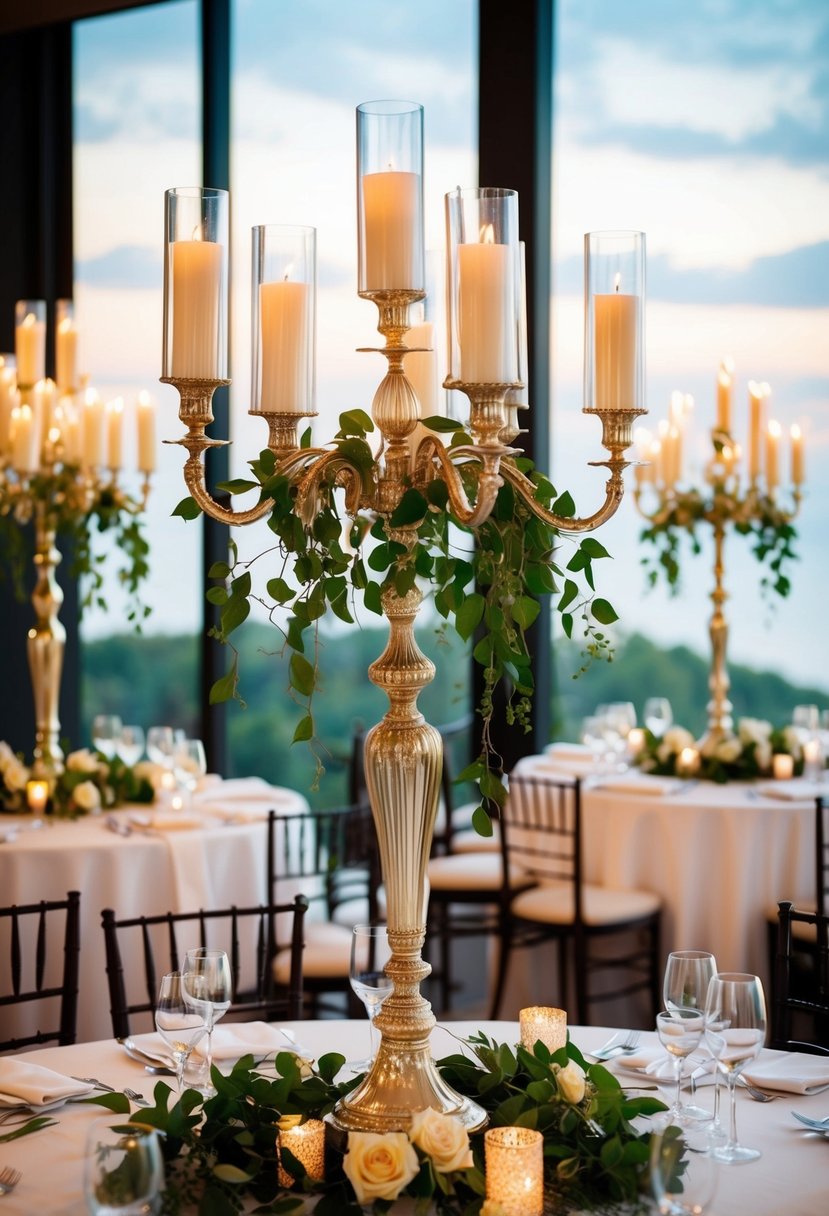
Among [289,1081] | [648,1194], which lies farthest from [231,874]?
[648,1194]

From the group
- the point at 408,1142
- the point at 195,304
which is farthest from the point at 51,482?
the point at 408,1142

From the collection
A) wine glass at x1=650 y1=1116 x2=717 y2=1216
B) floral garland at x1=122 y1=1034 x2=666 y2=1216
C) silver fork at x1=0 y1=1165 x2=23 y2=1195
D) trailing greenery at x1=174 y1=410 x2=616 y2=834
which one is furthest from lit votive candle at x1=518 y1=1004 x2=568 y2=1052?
silver fork at x1=0 y1=1165 x2=23 y2=1195

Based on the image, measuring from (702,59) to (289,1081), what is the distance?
16.8 feet

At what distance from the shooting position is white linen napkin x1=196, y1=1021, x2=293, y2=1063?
2.29m

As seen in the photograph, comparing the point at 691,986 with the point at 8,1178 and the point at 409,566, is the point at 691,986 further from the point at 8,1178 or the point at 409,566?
the point at 8,1178

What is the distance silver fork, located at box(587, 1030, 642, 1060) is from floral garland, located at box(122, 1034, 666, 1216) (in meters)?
0.27

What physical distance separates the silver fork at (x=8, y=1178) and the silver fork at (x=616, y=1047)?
35.0 inches

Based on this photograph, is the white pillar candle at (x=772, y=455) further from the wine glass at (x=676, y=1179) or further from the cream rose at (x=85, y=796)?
the wine glass at (x=676, y=1179)

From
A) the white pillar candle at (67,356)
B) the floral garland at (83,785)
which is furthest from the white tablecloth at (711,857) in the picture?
the white pillar candle at (67,356)

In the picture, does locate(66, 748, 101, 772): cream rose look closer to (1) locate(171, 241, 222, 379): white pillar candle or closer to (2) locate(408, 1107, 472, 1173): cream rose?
(1) locate(171, 241, 222, 379): white pillar candle

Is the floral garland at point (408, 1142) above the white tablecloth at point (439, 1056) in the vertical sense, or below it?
above

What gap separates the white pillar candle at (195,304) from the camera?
6.11 ft

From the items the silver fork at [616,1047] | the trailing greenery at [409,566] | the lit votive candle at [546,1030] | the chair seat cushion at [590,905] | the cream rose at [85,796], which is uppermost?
the trailing greenery at [409,566]

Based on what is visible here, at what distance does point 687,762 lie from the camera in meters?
5.08
